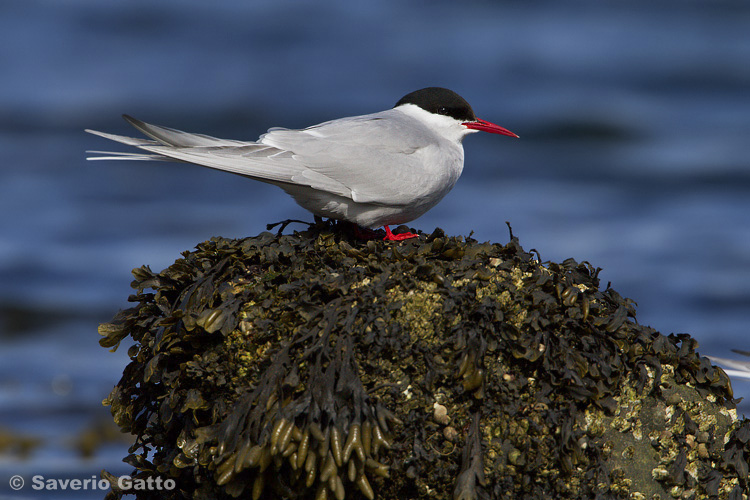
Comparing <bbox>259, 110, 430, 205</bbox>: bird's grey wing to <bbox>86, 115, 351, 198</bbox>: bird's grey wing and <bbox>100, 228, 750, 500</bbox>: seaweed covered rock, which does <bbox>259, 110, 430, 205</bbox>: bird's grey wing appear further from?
<bbox>100, 228, 750, 500</bbox>: seaweed covered rock

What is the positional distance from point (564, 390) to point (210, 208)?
364 inches

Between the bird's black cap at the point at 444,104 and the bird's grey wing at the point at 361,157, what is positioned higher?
the bird's black cap at the point at 444,104

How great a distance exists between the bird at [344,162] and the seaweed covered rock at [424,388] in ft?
1.56

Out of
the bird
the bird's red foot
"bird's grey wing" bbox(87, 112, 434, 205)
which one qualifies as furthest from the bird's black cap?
the bird's red foot

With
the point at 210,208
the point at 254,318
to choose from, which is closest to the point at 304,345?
the point at 254,318

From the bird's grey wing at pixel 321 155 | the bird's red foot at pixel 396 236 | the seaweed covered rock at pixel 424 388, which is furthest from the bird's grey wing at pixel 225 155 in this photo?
the seaweed covered rock at pixel 424 388

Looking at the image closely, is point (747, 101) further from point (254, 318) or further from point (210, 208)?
point (254, 318)

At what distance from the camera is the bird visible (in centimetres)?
392

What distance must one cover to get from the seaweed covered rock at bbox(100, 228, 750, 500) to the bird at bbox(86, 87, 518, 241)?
475 mm

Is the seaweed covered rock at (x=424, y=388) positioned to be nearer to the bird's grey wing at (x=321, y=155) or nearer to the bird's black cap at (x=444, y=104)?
the bird's grey wing at (x=321, y=155)

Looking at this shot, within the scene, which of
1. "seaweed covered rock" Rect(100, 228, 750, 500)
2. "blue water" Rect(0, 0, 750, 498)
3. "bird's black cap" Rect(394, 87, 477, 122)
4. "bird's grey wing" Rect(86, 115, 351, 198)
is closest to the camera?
"seaweed covered rock" Rect(100, 228, 750, 500)

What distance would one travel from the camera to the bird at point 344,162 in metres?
3.92

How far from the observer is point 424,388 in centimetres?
330

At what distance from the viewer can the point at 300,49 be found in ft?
57.4
